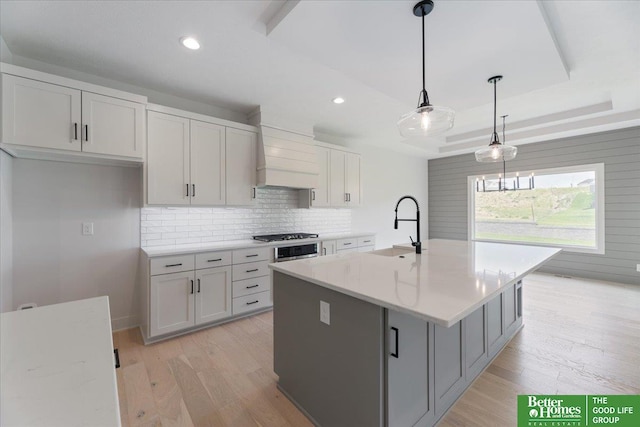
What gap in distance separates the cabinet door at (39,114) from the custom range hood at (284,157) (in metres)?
1.82

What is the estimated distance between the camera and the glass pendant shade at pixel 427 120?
195 centimetres

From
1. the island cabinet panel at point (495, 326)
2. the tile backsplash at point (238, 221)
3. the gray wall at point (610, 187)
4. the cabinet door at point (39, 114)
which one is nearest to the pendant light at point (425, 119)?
the island cabinet panel at point (495, 326)

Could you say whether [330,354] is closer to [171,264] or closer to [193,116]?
[171,264]

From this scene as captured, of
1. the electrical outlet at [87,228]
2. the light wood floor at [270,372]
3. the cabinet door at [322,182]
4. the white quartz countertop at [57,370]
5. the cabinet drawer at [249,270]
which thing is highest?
the cabinet door at [322,182]

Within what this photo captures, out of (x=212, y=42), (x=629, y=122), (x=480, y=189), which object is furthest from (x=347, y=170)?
(x=629, y=122)

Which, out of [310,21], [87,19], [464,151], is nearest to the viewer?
[310,21]

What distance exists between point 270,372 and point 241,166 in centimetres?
238

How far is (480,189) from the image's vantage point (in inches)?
246

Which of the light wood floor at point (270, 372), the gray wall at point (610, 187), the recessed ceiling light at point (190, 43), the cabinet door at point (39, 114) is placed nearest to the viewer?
the light wood floor at point (270, 372)

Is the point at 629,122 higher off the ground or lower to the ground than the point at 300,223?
higher

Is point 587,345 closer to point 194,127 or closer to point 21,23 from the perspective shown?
point 194,127

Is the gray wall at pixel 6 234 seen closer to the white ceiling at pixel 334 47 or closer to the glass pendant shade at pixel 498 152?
the white ceiling at pixel 334 47

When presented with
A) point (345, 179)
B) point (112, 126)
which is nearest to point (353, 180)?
point (345, 179)

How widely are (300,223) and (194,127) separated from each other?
212cm
